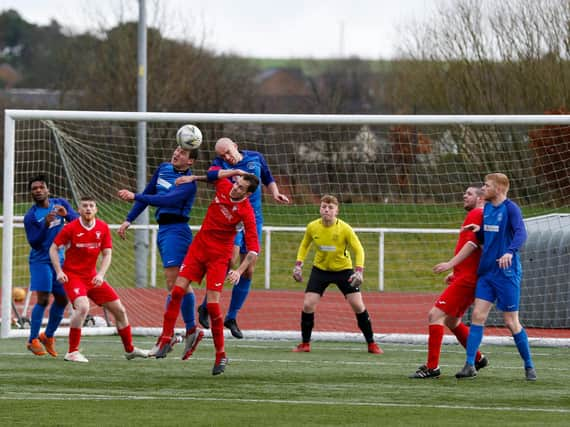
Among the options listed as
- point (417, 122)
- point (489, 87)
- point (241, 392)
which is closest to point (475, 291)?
point (241, 392)

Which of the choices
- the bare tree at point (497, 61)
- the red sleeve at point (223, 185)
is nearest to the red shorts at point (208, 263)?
the red sleeve at point (223, 185)

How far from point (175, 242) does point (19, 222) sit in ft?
23.7

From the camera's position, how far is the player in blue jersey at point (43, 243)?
42.2 ft

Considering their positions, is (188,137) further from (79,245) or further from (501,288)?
(501,288)

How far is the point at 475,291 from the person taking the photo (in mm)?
10734

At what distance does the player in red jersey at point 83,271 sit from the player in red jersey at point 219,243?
111 centimetres

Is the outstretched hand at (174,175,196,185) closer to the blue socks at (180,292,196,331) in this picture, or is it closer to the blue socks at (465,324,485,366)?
the blue socks at (180,292,196,331)

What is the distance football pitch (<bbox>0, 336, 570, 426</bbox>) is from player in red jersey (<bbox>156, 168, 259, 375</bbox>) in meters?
0.63

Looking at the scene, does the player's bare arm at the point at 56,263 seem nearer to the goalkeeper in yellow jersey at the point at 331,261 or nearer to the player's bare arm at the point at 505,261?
the goalkeeper in yellow jersey at the point at 331,261

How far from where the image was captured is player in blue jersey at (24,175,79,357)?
1287 centimetres

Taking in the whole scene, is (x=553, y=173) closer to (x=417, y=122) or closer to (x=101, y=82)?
(x=417, y=122)

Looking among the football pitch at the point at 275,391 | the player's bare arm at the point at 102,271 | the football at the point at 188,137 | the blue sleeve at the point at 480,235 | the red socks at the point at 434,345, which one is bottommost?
the football pitch at the point at 275,391

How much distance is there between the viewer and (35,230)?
13.1m

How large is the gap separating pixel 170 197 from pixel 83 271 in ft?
4.11
